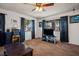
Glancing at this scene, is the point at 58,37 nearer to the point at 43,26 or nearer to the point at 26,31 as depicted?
the point at 43,26

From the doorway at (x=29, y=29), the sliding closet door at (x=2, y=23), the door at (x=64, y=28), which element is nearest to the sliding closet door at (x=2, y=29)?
the sliding closet door at (x=2, y=23)

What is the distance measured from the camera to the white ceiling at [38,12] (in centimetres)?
181

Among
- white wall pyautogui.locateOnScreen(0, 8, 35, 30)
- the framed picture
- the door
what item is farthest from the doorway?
the framed picture

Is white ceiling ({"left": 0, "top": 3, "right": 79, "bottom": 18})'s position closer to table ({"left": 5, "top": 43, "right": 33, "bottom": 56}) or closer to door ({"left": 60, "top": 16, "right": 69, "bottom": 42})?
door ({"left": 60, "top": 16, "right": 69, "bottom": 42})

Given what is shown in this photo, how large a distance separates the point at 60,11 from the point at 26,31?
0.81 m

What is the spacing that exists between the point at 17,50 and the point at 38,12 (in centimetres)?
87

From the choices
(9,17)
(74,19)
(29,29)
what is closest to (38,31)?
(29,29)

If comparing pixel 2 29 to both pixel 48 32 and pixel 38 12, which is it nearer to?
pixel 38 12

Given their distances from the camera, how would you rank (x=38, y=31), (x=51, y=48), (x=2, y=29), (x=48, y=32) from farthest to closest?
1. (x=48, y=32)
2. (x=38, y=31)
3. (x=51, y=48)
4. (x=2, y=29)

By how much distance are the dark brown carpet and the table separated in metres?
0.10

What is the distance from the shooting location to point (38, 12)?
1.99m

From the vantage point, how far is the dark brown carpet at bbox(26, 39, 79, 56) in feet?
6.05

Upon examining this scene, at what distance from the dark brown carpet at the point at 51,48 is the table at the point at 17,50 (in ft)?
0.33

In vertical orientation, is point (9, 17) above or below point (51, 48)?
above
